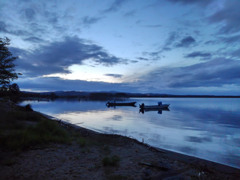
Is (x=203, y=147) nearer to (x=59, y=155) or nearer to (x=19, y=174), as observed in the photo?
(x=59, y=155)

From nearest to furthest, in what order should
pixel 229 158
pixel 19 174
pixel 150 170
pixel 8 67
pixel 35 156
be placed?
pixel 19 174
pixel 150 170
pixel 35 156
pixel 229 158
pixel 8 67

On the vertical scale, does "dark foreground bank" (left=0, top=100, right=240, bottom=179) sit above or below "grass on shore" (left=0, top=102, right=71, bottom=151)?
below

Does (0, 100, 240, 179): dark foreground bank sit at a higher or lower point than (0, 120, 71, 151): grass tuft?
lower

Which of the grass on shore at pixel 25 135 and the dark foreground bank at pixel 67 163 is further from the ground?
the grass on shore at pixel 25 135

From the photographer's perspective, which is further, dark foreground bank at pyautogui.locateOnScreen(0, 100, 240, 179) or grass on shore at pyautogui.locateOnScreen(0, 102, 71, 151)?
grass on shore at pyautogui.locateOnScreen(0, 102, 71, 151)

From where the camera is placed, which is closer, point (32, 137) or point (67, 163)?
point (67, 163)

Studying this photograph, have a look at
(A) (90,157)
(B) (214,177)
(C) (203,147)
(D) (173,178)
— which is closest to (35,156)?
(A) (90,157)

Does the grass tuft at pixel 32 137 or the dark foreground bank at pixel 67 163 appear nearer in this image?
the dark foreground bank at pixel 67 163

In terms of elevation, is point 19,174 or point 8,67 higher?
point 8,67

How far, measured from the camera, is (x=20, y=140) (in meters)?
8.20

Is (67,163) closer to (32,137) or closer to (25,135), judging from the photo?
(32,137)

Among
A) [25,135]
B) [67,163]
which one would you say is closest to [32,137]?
[25,135]

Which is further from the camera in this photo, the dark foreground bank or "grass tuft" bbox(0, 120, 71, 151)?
"grass tuft" bbox(0, 120, 71, 151)

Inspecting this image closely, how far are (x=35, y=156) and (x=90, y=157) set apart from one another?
2.46 metres
